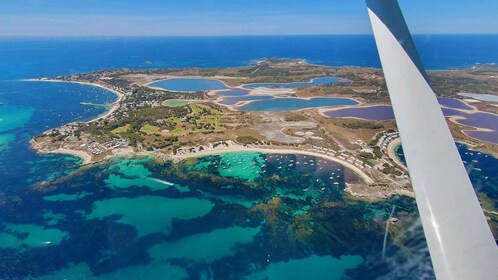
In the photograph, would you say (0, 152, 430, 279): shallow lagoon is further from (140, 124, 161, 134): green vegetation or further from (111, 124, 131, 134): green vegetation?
(111, 124, 131, 134): green vegetation

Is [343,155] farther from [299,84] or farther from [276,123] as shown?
[299,84]

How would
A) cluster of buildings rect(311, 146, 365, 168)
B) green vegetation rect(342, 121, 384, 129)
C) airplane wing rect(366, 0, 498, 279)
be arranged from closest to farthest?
1. airplane wing rect(366, 0, 498, 279)
2. cluster of buildings rect(311, 146, 365, 168)
3. green vegetation rect(342, 121, 384, 129)

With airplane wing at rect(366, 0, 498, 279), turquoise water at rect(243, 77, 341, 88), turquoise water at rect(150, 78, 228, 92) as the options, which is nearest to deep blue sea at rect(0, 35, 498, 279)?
airplane wing at rect(366, 0, 498, 279)

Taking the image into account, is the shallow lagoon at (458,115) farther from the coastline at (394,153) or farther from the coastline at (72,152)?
the coastline at (72,152)

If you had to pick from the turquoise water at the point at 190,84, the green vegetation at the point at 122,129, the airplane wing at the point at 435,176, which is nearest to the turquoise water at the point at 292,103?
the turquoise water at the point at 190,84

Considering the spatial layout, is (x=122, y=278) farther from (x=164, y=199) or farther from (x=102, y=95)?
(x=102, y=95)

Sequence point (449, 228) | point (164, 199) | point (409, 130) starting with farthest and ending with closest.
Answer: point (164, 199), point (409, 130), point (449, 228)

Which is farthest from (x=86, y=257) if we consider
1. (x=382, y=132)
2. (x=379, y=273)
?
(x=382, y=132)
